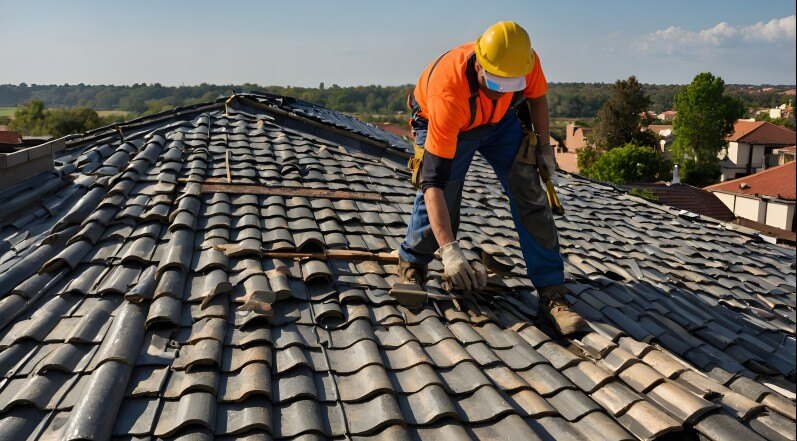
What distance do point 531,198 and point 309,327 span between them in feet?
5.88

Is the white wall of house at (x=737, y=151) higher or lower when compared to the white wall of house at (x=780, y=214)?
higher

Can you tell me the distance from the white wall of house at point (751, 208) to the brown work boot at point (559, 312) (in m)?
29.5

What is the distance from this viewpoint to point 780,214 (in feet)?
94.6

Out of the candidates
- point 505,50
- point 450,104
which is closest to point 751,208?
point 505,50

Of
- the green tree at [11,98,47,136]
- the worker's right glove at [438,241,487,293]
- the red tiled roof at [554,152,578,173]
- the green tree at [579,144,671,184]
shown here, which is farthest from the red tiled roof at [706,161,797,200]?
the green tree at [11,98,47,136]

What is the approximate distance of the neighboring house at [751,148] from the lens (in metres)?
51.1

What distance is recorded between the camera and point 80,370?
3.03 m

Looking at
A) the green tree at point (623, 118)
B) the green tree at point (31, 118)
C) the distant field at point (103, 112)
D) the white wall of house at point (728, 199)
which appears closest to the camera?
the white wall of house at point (728, 199)

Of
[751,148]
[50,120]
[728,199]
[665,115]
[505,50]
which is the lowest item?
[728,199]

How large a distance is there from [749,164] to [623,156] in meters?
17.7

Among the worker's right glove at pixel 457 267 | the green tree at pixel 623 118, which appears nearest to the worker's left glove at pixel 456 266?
the worker's right glove at pixel 457 267

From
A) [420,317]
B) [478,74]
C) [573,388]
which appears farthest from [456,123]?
[573,388]

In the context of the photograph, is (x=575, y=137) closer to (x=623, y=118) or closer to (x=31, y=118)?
Result: (x=623, y=118)

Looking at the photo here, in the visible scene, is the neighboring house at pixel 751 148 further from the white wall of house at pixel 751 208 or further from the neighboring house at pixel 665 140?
the white wall of house at pixel 751 208
